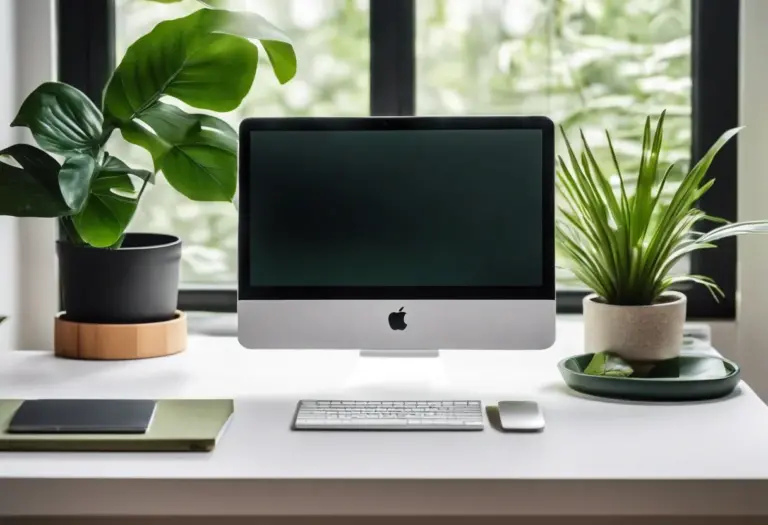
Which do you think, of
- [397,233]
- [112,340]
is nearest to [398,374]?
[397,233]

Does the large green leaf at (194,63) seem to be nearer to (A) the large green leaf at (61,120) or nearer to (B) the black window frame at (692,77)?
(A) the large green leaf at (61,120)

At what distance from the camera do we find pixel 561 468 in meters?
1.21

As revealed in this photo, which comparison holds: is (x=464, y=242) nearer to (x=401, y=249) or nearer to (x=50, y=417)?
(x=401, y=249)

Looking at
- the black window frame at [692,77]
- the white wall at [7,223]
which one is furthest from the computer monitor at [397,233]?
the white wall at [7,223]

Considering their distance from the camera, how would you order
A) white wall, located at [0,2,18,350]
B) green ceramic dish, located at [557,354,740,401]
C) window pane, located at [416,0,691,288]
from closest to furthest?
1. green ceramic dish, located at [557,354,740,401]
2. white wall, located at [0,2,18,350]
3. window pane, located at [416,0,691,288]

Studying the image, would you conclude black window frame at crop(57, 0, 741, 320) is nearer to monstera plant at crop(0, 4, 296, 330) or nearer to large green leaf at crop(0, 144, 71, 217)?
monstera plant at crop(0, 4, 296, 330)

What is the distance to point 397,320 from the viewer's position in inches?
65.3

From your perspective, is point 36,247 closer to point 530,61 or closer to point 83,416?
point 83,416

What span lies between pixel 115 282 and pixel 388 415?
2.24 feet

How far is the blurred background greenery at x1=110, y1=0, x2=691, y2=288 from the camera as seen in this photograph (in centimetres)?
221

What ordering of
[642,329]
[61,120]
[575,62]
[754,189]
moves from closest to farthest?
[642,329] → [61,120] → [754,189] → [575,62]

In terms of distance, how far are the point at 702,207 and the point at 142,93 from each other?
1.21m

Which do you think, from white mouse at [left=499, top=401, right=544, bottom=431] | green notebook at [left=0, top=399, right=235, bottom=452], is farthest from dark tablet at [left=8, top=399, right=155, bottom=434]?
white mouse at [left=499, top=401, right=544, bottom=431]

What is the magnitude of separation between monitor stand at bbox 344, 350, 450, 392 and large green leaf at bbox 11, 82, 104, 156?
62cm
